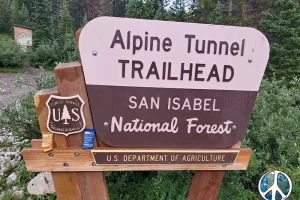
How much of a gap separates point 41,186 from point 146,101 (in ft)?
6.23

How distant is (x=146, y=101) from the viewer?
5.51ft

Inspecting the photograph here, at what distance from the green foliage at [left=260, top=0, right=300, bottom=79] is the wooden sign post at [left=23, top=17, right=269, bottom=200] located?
1019 centimetres

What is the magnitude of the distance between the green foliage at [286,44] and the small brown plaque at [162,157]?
401 inches

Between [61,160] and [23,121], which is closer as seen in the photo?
[61,160]

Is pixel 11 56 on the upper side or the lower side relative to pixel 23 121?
lower

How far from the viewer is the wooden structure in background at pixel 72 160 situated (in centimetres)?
159

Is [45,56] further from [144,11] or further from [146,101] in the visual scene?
[146,101]

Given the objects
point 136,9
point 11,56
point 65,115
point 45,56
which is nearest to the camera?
point 65,115

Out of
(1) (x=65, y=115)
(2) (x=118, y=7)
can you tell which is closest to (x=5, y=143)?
(1) (x=65, y=115)

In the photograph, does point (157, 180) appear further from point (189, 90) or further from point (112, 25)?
point (112, 25)

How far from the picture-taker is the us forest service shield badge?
62.1 inches

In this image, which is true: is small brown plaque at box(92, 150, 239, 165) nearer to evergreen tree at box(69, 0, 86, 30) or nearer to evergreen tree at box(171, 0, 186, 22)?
evergreen tree at box(171, 0, 186, 22)

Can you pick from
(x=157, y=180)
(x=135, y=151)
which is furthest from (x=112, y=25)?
(x=157, y=180)

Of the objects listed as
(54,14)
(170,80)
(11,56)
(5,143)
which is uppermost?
(170,80)
